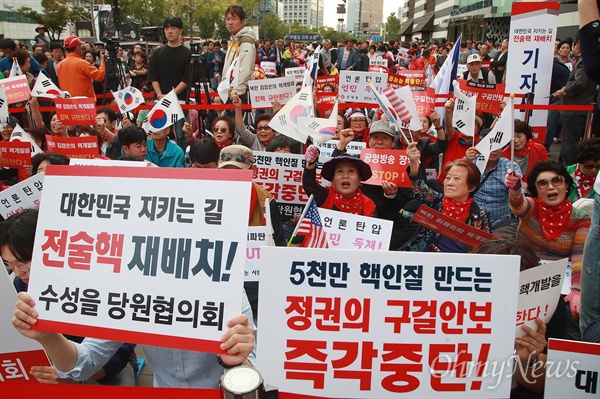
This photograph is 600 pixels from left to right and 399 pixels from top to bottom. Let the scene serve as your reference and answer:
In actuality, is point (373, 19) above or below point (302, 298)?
above

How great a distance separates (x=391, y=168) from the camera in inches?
162

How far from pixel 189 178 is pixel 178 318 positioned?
47 cm

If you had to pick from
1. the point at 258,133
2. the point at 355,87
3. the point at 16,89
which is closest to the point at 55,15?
the point at 16,89

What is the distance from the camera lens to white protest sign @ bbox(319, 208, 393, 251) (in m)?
3.15

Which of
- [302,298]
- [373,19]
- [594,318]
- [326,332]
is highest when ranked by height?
[373,19]

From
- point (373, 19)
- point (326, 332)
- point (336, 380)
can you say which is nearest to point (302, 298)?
point (326, 332)

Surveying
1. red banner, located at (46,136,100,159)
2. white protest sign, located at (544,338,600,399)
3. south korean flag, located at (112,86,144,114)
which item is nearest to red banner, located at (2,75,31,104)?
south korean flag, located at (112,86,144,114)

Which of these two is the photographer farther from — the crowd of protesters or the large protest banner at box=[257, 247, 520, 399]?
the large protest banner at box=[257, 247, 520, 399]

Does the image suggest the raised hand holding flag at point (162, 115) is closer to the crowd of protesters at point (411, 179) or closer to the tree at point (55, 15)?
the crowd of protesters at point (411, 179)

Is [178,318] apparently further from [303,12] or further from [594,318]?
[303,12]

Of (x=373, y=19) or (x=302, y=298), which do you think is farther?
(x=373, y=19)

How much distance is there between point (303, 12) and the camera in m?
165

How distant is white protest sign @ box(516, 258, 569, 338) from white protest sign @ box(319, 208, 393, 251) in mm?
1193

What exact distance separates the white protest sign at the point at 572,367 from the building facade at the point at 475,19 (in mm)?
18283
